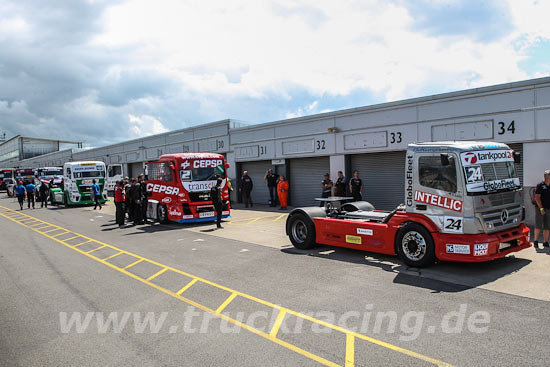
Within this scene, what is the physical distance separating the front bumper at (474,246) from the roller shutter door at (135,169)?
33884mm

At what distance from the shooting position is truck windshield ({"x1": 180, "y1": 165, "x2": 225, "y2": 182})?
1505cm

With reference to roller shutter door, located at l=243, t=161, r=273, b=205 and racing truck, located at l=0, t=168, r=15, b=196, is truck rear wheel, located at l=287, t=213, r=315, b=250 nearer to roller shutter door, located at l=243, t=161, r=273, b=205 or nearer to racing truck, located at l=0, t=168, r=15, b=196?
roller shutter door, located at l=243, t=161, r=273, b=205

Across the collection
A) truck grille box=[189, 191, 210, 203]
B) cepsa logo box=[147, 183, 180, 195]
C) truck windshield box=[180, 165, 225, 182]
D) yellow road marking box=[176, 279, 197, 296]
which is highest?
truck windshield box=[180, 165, 225, 182]

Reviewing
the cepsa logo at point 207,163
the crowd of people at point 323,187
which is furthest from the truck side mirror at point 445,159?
the cepsa logo at point 207,163

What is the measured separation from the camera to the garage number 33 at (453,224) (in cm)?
719

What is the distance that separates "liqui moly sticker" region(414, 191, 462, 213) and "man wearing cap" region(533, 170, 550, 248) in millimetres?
3002

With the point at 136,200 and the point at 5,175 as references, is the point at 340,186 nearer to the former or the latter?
the point at 136,200

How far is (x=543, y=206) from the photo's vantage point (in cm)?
884

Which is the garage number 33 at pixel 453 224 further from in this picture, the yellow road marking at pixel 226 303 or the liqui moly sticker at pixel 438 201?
the yellow road marking at pixel 226 303

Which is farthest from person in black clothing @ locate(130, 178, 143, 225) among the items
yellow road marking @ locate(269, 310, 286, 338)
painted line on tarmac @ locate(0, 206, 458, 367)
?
yellow road marking @ locate(269, 310, 286, 338)

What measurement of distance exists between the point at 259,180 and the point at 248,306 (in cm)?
1715

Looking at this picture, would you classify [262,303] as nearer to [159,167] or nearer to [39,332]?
[39,332]

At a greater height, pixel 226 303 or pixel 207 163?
pixel 207 163

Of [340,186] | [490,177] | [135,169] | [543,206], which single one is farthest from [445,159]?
[135,169]
